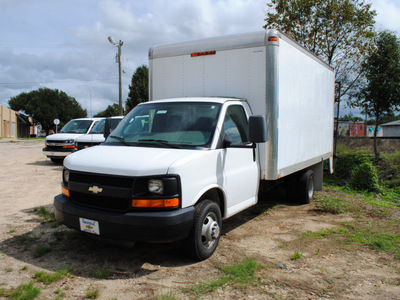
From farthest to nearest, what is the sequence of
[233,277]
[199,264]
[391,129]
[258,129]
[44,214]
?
[391,129] < [44,214] < [258,129] < [199,264] < [233,277]

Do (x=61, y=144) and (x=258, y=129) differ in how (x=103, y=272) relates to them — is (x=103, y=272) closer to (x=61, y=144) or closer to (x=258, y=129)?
(x=258, y=129)

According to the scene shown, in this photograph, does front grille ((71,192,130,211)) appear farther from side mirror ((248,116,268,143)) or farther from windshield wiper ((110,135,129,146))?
side mirror ((248,116,268,143))

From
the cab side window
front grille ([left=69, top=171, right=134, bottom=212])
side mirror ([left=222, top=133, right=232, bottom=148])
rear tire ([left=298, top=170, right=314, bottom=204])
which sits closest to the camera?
front grille ([left=69, top=171, right=134, bottom=212])

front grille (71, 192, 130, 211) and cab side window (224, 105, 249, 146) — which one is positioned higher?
cab side window (224, 105, 249, 146)

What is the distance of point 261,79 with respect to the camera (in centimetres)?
548

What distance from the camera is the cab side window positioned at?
4945mm

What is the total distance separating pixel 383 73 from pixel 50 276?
15320 mm

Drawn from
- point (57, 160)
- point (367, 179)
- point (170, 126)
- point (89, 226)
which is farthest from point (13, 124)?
point (89, 226)

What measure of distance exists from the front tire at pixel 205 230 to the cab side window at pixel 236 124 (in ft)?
3.37

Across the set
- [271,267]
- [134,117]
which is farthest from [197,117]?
[271,267]

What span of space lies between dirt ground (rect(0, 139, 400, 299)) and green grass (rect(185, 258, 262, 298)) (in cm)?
7

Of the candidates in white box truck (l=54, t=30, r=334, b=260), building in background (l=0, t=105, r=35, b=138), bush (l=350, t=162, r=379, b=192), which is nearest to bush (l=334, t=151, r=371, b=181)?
bush (l=350, t=162, r=379, b=192)

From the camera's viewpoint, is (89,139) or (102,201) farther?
(89,139)

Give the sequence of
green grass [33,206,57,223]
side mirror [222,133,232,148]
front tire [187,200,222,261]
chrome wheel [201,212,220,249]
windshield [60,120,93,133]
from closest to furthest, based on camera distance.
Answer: front tire [187,200,222,261], chrome wheel [201,212,220,249], side mirror [222,133,232,148], green grass [33,206,57,223], windshield [60,120,93,133]
